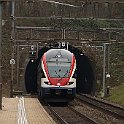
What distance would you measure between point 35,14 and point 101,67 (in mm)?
8035

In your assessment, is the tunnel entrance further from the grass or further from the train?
the train

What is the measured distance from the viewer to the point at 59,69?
30.1 metres

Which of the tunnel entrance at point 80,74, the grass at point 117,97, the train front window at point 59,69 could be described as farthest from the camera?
the tunnel entrance at point 80,74

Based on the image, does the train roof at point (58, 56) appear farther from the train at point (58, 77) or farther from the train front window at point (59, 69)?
the train front window at point (59, 69)

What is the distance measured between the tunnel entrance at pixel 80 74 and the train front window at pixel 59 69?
1641 centimetres

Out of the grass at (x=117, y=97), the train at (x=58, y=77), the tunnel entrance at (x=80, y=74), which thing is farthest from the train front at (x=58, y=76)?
the tunnel entrance at (x=80, y=74)

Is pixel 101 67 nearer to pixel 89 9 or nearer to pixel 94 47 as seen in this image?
pixel 94 47

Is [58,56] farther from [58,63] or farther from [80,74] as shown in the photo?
[80,74]

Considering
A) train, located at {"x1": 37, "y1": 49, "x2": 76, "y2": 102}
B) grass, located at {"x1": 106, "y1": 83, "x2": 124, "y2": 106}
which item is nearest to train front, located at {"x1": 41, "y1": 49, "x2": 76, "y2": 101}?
train, located at {"x1": 37, "y1": 49, "x2": 76, "y2": 102}

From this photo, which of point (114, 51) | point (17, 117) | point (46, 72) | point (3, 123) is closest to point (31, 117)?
point (17, 117)

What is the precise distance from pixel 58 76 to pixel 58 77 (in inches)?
4.9

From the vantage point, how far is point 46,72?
2983 centimetres

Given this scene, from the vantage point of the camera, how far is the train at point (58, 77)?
29.5 m

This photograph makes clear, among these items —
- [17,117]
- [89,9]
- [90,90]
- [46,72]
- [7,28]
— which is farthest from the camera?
[7,28]
